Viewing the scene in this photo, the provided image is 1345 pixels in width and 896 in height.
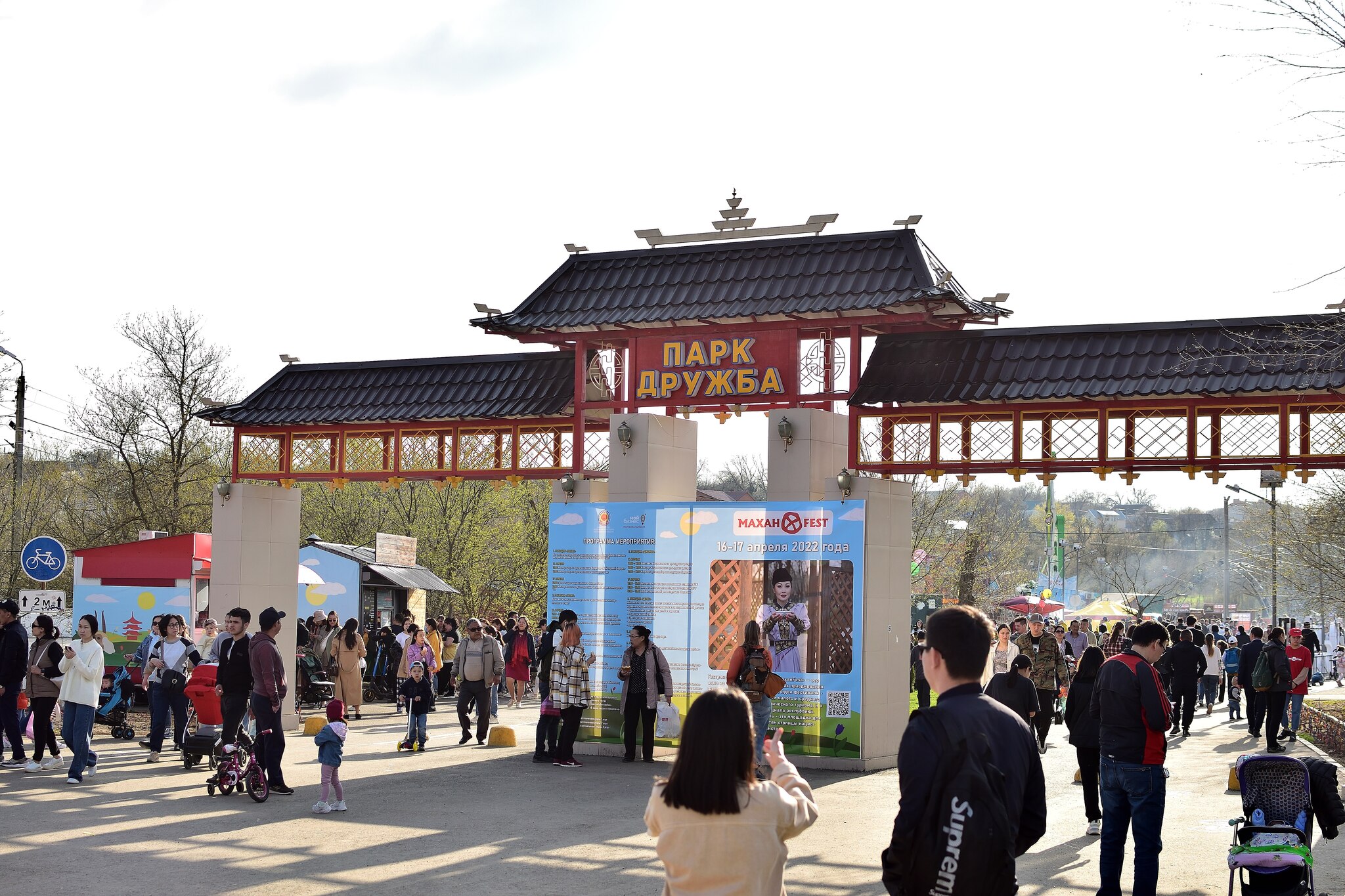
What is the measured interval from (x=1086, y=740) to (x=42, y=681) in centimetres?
1060

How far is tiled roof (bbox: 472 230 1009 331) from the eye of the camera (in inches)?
601

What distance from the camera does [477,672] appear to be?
17.7 metres

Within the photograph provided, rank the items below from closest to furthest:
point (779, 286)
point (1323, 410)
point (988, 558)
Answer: point (1323, 410), point (779, 286), point (988, 558)

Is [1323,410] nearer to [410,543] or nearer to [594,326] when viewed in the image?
[594,326]

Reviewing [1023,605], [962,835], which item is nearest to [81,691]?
[962,835]

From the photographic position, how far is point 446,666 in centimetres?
2475

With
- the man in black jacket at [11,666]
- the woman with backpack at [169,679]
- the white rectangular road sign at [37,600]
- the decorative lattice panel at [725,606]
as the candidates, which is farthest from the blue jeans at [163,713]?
the decorative lattice panel at [725,606]

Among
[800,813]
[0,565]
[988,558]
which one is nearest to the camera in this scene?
[800,813]

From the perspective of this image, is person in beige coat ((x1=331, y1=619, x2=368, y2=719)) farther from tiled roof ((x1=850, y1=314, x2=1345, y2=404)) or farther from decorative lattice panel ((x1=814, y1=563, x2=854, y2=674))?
tiled roof ((x1=850, y1=314, x2=1345, y2=404))

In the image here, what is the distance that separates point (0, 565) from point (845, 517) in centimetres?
3123

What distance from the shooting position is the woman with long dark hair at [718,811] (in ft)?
13.5

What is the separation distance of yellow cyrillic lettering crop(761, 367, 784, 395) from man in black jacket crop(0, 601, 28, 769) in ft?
27.9

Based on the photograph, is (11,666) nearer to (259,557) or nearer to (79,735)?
(79,735)

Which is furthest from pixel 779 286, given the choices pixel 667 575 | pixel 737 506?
pixel 667 575
